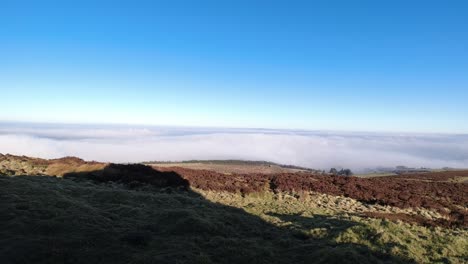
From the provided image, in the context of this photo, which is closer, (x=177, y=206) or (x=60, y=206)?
(x=60, y=206)

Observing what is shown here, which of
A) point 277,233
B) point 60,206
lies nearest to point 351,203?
point 277,233

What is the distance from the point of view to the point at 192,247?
14.7 m

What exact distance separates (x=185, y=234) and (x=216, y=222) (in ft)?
7.64

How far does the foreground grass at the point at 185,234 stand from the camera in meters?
13.8

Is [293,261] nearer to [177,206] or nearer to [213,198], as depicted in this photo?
[177,206]

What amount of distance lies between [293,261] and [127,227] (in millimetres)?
7760

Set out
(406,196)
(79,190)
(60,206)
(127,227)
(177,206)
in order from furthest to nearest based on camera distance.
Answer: (406,196) → (79,190) → (177,206) → (60,206) → (127,227)

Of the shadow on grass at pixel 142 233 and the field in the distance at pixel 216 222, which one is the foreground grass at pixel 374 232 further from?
the shadow on grass at pixel 142 233

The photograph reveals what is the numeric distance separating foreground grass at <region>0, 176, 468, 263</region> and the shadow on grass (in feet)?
0.12

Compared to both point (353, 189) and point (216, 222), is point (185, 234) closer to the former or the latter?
point (216, 222)

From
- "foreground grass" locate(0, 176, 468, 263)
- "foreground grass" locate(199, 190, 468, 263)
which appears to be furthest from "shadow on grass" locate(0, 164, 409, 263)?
"foreground grass" locate(199, 190, 468, 263)

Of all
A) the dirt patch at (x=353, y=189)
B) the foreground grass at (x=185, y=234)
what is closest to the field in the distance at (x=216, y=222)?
the foreground grass at (x=185, y=234)

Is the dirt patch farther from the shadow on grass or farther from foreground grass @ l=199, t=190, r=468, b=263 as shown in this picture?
the shadow on grass

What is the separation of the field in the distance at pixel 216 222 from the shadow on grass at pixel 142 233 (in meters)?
0.04
